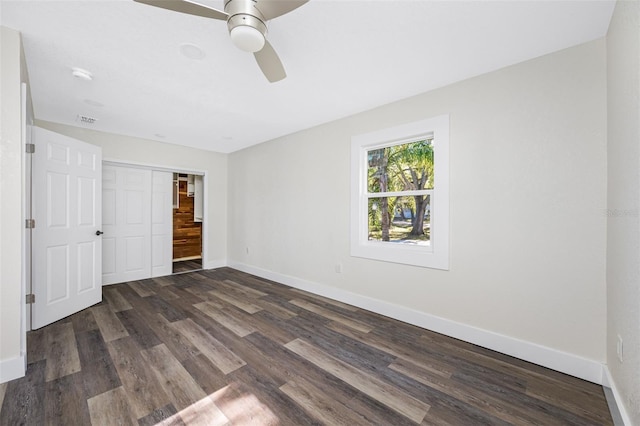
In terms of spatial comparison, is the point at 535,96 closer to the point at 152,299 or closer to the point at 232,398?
the point at 232,398

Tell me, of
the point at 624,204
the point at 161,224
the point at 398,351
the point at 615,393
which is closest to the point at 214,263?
the point at 161,224

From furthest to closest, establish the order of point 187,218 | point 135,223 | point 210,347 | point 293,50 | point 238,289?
1. point 187,218
2. point 135,223
3. point 238,289
4. point 210,347
5. point 293,50

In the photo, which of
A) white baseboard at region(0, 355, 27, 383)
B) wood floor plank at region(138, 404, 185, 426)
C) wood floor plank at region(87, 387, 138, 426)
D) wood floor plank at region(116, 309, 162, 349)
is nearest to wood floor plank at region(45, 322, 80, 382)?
white baseboard at region(0, 355, 27, 383)

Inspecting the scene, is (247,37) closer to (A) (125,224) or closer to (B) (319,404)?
(B) (319,404)

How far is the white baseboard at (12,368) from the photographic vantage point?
5.98 ft

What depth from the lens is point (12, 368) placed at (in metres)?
1.85

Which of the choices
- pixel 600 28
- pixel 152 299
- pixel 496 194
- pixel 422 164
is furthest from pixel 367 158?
pixel 152 299

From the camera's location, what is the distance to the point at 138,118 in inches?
141

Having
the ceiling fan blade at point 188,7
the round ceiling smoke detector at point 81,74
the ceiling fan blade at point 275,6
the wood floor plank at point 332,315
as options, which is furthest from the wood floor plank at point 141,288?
the ceiling fan blade at point 275,6

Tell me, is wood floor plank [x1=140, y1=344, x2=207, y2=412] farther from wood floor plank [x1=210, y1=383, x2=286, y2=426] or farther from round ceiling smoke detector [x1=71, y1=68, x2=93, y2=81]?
round ceiling smoke detector [x1=71, y1=68, x2=93, y2=81]

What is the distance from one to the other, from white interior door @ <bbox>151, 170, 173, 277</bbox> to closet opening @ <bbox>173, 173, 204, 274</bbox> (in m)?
1.12

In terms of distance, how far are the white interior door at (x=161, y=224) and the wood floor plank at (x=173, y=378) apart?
2.95 meters

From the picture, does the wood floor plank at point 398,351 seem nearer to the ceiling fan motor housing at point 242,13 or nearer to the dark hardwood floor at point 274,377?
the dark hardwood floor at point 274,377

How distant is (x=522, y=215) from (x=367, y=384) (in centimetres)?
181
